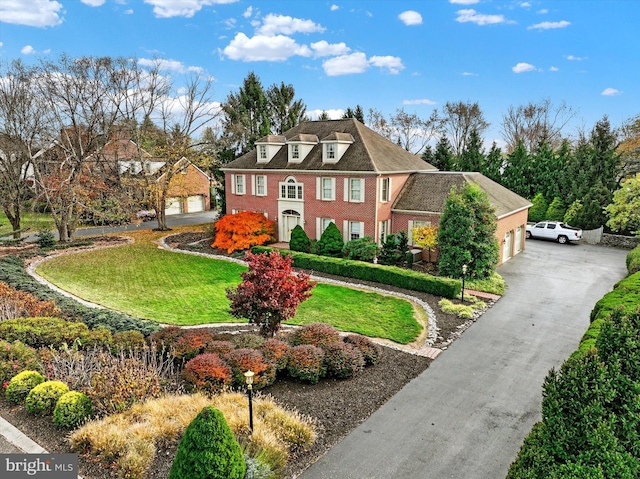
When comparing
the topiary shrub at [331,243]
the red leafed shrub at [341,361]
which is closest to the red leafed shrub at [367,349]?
the red leafed shrub at [341,361]

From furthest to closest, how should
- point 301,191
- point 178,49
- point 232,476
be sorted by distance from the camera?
point 178,49 < point 301,191 < point 232,476

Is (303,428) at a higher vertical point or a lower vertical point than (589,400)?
lower

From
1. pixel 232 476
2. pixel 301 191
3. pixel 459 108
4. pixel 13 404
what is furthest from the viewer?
pixel 459 108

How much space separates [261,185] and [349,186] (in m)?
7.33

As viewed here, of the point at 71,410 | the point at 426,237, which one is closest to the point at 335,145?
the point at 426,237

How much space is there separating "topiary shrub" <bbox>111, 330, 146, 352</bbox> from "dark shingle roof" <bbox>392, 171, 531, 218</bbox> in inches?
685

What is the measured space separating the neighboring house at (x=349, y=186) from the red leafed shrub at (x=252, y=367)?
1565 cm

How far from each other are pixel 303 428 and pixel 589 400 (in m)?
5.12

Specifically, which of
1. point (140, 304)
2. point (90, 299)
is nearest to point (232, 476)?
point (140, 304)

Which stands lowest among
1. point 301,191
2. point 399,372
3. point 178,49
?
point 399,372

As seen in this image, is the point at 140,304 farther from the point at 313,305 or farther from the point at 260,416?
the point at 260,416

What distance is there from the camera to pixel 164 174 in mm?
35469

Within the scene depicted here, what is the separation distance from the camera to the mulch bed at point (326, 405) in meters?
7.98

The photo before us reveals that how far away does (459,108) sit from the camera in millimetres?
53406
